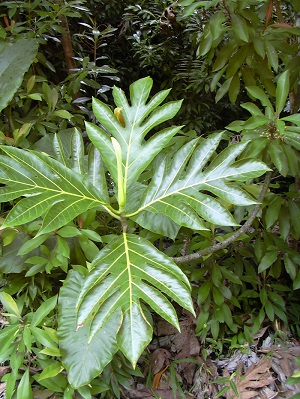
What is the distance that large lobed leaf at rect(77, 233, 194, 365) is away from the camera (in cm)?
81

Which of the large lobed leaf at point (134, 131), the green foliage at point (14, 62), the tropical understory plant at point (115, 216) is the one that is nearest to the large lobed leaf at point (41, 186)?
the tropical understory plant at point (115, 216)

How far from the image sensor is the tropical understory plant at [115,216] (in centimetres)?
86

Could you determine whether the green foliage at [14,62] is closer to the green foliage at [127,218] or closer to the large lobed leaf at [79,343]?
the green foliage at [127,218]

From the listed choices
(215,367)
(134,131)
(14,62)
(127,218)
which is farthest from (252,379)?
(14,62)

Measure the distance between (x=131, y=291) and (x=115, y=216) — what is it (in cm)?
25

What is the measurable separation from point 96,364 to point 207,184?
60 cm

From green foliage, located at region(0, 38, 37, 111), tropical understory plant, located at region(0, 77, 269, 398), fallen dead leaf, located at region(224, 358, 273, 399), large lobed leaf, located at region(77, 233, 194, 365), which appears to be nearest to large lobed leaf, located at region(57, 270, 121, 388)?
tropical understory plant, located at region(0, 77, 269, 398)

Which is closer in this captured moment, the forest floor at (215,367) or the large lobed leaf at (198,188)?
the large lobed leaf at (198,188)

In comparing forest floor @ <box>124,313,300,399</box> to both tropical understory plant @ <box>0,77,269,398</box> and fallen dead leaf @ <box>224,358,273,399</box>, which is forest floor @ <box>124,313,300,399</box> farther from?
tropical understory plant @ <box>0,77,269,398</box>

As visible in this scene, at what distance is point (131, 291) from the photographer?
2.85ft

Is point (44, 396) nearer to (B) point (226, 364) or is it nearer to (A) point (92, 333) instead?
(A) point (92, 333)

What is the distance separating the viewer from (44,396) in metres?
1.25

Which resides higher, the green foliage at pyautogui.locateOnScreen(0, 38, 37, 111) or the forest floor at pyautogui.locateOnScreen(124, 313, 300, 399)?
the green foliage at pyautogui.locateOnScreen(0, 38, 37, 111)

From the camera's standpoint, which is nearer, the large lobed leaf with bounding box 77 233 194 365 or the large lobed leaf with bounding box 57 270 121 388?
the large lobed leaf with bounding box 77 233 194 365
